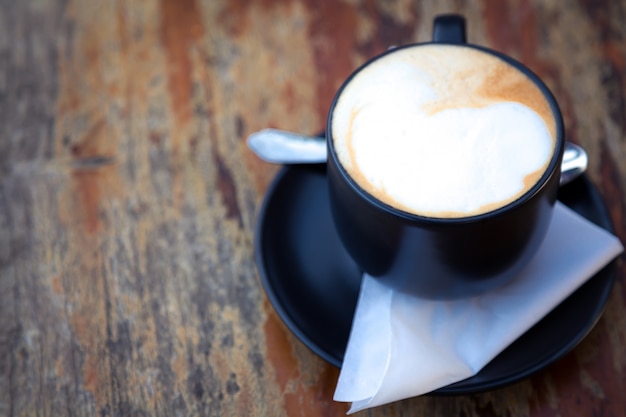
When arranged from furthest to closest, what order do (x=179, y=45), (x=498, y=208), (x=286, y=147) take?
(x=179, y=45) < (x=286, y=147) < (x=498, y=208)

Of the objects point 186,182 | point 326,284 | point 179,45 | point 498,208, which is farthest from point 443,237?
point 179,45

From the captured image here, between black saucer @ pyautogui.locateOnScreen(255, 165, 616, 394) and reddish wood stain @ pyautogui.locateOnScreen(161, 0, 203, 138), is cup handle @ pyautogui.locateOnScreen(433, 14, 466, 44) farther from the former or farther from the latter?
reddish wood stain @ pyautogui.locateOnScreen(161, 0, 203, 138)

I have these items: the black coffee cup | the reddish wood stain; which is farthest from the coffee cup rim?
the reddish wood stain

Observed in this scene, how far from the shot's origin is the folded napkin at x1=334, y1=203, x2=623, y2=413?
513mm

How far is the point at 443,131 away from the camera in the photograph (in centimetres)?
50

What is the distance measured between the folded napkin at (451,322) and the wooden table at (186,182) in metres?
0.07

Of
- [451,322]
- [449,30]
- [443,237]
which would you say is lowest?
[451,322]

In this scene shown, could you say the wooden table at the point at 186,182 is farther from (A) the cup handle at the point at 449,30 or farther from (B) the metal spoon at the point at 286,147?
(A) the cup handle at the point at 449,30

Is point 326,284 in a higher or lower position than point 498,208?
lower

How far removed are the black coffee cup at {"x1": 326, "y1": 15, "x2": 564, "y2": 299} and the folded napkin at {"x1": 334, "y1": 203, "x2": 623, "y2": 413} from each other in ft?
0.08

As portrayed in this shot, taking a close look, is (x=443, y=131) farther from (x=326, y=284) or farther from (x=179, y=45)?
(x=179, y=45)

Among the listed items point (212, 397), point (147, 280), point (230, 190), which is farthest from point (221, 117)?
point (212, 397)

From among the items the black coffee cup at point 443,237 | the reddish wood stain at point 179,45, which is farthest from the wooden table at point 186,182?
the black coffee cup at point 443,237

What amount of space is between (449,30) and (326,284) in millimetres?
246
